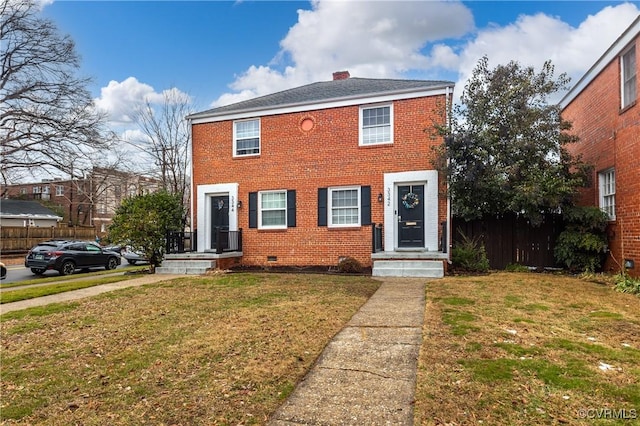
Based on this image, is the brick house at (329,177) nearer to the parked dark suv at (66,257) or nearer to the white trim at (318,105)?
the white trim at (318,105)

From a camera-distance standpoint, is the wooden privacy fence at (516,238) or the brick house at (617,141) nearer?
the brick house at (617,141)

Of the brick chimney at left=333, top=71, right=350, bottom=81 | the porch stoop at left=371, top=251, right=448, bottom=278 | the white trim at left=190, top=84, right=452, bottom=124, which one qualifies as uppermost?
the brick chimney at left=333, top=71, right=350, bottom=81

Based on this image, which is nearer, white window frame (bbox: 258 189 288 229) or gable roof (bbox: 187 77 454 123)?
gable roof (bbox: 187 77 454 123)

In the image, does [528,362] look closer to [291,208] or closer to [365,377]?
[365,377]

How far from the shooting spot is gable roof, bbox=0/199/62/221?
3184 cm

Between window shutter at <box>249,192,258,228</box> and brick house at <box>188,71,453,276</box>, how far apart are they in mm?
33

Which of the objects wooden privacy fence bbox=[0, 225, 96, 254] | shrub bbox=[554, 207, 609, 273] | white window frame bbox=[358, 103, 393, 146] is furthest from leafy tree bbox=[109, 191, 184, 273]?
wooden privacy fence bbox=[0, 225, 96, 254]

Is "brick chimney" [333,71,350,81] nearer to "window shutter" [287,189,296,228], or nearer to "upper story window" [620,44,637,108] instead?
"window shutter" [287,189,296,228]

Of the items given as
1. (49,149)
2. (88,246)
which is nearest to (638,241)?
(88,246)

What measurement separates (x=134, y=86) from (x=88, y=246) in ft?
36.7

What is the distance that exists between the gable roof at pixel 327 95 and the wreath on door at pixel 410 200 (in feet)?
9.37

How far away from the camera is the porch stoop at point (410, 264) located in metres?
9.73

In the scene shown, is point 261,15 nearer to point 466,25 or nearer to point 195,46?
point 195,46

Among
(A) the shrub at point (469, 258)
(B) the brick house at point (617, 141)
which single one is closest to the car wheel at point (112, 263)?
(A) the shrub at point (469, 258)
